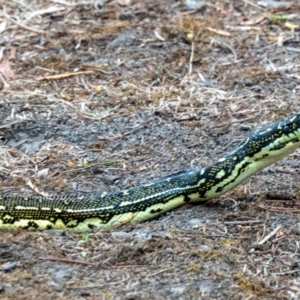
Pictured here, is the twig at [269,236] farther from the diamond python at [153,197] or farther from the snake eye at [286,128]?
the snake eye at [286,128]

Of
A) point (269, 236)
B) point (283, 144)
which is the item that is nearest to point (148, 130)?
point (283, 144)

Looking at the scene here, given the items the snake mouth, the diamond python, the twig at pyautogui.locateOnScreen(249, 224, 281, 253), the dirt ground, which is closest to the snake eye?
the diamond python

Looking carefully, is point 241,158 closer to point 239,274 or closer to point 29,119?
point 239,274

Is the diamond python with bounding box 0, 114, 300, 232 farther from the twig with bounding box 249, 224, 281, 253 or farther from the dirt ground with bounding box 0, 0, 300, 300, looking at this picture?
the twig with bounding box 249, 224, 281, 253

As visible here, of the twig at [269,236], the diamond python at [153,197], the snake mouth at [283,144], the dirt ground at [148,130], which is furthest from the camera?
the snake mouth at [283,144]

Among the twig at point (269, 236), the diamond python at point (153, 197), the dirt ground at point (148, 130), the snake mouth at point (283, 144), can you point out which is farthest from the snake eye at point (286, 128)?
the twig at point (269, 236)

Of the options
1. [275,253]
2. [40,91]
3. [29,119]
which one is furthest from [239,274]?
[40,91]
